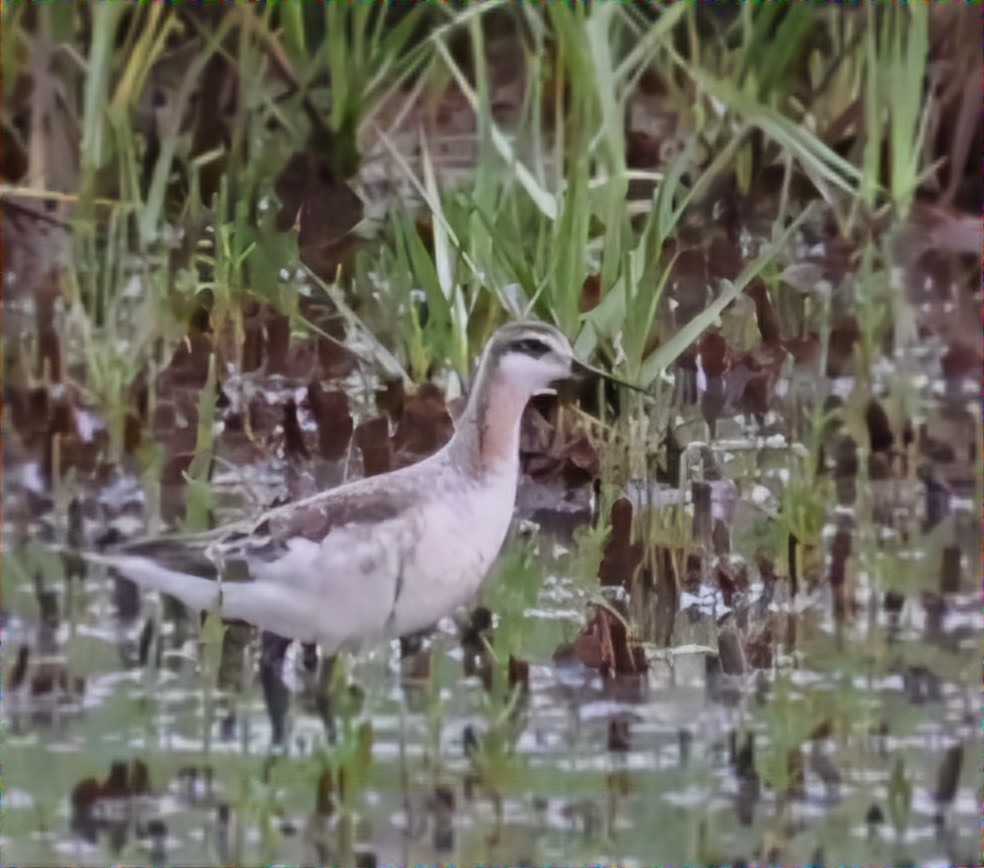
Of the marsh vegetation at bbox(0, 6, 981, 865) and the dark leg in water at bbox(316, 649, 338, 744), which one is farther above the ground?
the marsh vegetation at bbox(0, 6, 981, 865)

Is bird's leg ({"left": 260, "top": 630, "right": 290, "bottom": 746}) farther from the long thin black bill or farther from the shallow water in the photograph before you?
the long thin black bill

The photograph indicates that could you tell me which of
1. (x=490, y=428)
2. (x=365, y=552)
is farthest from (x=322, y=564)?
(x=490, y=428)

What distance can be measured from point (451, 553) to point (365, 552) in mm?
91

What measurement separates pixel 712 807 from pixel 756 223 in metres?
0.67

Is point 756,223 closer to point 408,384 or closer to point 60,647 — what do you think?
point 408,384

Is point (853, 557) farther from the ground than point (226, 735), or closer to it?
farther from the ground

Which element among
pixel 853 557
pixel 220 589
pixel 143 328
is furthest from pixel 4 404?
pixel 853 557

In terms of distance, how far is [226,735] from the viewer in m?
2.06

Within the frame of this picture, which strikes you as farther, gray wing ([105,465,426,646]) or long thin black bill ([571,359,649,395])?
long thin black bill ([571,359,649,395])

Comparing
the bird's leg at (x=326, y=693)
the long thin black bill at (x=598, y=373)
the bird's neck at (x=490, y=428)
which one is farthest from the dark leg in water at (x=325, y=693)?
the long thin black bill at (x=598, y=373)

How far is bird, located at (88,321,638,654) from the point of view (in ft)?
6.79

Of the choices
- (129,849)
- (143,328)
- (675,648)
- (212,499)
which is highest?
(143,328)

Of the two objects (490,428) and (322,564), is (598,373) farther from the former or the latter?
(322,564)

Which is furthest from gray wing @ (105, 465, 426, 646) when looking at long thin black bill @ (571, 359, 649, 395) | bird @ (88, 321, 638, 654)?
long thin black bill @ (571, 359, 649, 395)
